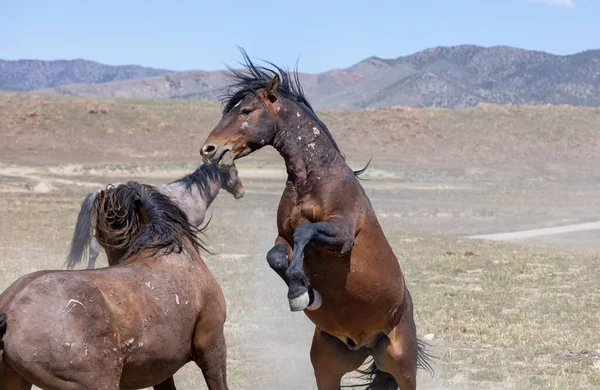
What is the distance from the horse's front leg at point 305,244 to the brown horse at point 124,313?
20.4 inches

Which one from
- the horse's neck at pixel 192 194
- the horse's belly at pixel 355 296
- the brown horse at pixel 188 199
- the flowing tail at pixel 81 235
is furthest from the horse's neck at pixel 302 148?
the flowing tail at pixel 81 235

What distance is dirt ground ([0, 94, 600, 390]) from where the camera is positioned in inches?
342

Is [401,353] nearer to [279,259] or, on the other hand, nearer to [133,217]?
[279,259]

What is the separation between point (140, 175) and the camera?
36875 mm

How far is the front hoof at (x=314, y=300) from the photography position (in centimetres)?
532

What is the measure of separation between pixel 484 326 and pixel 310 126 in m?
4.98

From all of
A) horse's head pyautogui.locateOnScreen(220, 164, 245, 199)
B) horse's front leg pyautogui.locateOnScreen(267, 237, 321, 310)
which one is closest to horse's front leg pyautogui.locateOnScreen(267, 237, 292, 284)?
horse's front leg pyautogui.locateOnScreen(267, 237, 321, 310)

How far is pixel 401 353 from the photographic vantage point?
579cm

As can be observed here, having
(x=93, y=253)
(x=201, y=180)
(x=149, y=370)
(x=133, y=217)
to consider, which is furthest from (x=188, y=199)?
(x=149, y=370)

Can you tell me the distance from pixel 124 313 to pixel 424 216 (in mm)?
21773

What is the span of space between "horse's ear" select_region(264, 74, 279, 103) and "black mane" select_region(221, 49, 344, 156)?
0.27ft

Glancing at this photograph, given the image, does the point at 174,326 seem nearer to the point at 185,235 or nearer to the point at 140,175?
the point at 185,235

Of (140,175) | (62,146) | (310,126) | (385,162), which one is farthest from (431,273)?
(62,146)

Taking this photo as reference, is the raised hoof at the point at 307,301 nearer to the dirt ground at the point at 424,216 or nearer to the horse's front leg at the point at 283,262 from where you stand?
the horse's front leg at the point at 283,262
